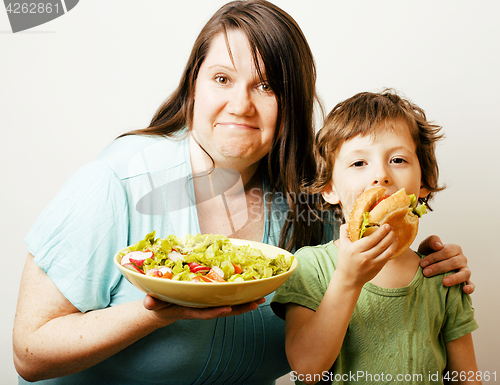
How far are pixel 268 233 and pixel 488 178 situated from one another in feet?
3.94

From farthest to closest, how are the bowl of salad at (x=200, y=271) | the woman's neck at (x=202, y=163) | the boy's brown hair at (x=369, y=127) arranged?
the woman's neck at (x=202, y=163), the boy's brown hair at (x=369, y=127), the bowl of salad at (x=200, y=271)

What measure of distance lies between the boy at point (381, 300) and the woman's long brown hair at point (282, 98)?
0.65 feet

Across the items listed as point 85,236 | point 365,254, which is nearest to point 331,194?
point 365,254

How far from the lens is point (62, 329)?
3.81 ft

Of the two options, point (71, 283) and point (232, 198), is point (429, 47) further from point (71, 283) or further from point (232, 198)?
point (71, 283)

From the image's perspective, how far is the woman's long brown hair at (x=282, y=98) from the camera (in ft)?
4.43

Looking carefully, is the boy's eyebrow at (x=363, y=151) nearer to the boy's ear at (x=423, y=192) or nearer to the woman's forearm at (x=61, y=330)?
the boy's ear at (x=423, y=192)

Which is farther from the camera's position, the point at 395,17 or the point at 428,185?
the point at 395,17

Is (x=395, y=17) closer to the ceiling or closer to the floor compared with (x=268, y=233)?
closer to the ceiling

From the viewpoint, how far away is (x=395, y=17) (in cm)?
205

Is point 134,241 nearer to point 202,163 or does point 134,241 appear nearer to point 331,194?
point 202,163

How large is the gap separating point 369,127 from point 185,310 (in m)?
0.74

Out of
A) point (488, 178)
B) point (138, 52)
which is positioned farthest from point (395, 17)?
point (138, 52)

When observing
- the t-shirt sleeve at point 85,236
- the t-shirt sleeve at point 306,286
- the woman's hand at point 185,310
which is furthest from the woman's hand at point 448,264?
the t-shirt sleeve at point 85,236
